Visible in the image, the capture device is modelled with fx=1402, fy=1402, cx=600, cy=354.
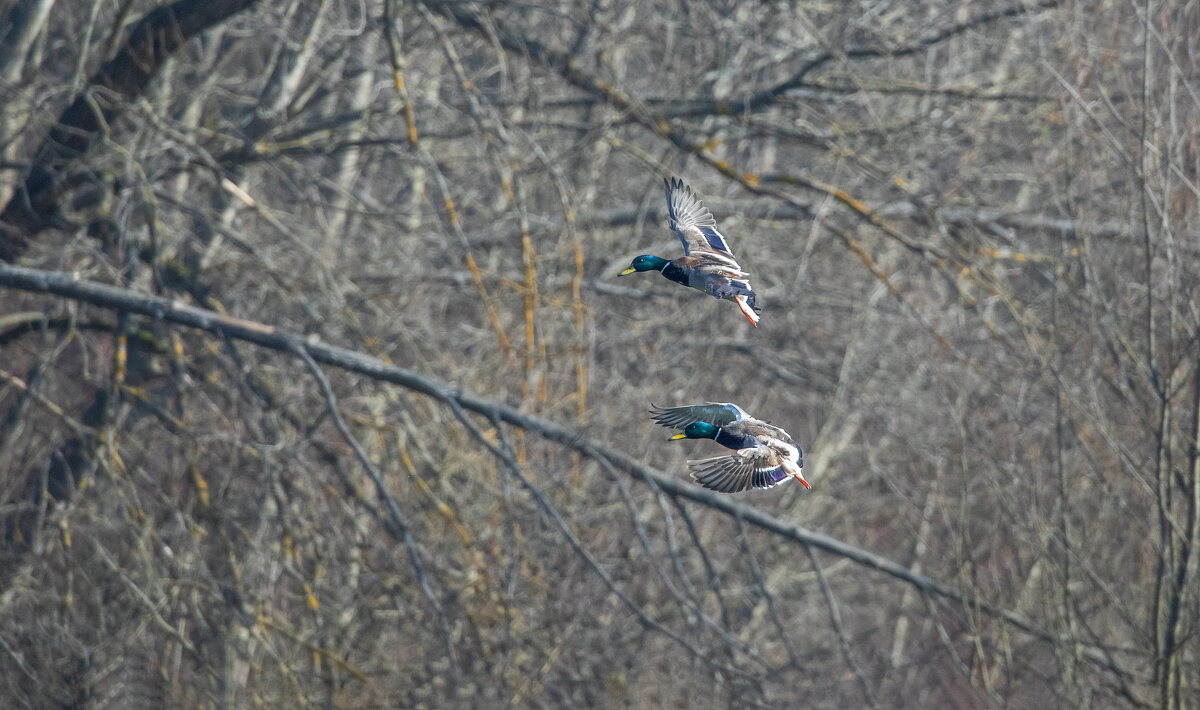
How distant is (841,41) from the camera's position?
6.85 meters

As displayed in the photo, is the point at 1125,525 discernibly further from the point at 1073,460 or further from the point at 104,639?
the point at 104,639

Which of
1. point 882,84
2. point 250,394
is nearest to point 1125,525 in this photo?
point 882,84

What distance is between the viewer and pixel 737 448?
2.67m

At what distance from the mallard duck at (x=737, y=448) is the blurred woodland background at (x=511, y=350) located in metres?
2.07

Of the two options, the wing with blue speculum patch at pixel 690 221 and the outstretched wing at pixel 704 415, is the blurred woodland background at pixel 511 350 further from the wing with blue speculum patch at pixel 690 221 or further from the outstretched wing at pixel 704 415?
the outstretched wing at pixel 704 415

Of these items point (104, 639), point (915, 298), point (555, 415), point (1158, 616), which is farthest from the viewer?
point (915, 298)

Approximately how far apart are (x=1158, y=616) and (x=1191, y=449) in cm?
66

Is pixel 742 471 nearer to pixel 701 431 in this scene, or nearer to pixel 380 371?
pixel 701 431

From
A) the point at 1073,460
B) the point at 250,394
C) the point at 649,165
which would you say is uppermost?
the point at 1073,460

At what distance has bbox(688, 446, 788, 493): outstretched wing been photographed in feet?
8.69

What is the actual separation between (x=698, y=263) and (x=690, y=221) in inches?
20.5

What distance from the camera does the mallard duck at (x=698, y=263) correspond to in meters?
2.56

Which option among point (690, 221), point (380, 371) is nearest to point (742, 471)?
point (690, 221)

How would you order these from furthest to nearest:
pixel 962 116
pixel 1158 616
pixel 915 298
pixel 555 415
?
pixel 915 298
pixel 962 116
pixel 555 415
pixel 1158 616
